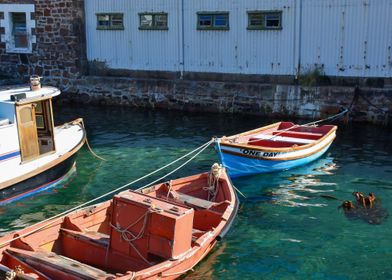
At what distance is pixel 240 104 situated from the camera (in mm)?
20172

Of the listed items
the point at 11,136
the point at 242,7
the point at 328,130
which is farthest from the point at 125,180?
the point at 242,7

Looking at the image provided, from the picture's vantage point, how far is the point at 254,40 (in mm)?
20141

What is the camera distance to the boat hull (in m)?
11.6

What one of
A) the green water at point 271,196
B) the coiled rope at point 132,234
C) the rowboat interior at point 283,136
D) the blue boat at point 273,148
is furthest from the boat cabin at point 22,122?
the rowboat interior at point 283,136

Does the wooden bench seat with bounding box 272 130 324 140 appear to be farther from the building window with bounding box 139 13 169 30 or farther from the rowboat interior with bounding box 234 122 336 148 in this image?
the building window with bounding box 139 13 169 30

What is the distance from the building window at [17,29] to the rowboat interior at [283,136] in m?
13.4

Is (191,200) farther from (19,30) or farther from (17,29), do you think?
(17,29)

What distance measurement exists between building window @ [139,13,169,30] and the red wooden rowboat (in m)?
13.6

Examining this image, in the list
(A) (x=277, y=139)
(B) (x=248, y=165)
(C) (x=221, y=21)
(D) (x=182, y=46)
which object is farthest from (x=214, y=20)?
(B) (x=248, y=165)

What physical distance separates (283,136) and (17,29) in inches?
595

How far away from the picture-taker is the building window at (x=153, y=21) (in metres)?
21.8

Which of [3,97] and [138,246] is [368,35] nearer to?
[3,97]

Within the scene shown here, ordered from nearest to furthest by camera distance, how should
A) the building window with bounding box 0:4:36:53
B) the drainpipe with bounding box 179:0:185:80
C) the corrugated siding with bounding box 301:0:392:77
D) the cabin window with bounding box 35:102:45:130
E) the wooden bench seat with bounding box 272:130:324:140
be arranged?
the cabin window with bounding box 35:102:45:130, the wooden bench seat with bounding box 272:130:324:140, the corrugated siding with bounding box 301:0:392:77, the drainpipe with bounding box 179:0:185:80, the building window with bounding box 0:4:36:53

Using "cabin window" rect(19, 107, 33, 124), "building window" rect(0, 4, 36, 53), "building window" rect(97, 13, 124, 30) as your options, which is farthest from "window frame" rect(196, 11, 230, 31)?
"cabin window" rect(19, 107, 33, 124)
